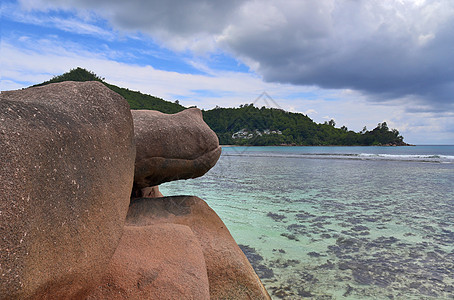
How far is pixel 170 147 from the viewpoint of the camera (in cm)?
398

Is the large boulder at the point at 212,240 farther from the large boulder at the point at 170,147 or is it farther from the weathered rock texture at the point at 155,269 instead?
the weathered rock texture at the point at 155,269

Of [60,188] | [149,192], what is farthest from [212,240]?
[60,188]

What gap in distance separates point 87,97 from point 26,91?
1.91 ft

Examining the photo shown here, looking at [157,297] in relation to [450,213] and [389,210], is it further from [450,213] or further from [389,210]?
[450,213]

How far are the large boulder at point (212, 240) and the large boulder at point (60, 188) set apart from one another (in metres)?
1.25

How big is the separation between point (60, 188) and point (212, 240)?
7.26 ft

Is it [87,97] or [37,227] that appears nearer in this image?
[37,227]

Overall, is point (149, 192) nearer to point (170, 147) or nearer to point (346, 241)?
point (170, 147)

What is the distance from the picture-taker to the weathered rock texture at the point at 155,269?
234cm

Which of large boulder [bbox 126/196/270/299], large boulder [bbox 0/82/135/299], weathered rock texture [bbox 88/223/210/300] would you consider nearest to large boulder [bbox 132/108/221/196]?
large boulder [bbox 126/196/270/299]

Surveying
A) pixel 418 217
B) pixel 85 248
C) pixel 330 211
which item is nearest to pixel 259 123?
pixel 85 248

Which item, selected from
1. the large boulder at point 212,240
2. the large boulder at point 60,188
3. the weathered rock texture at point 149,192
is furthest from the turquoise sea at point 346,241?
the large boulder at point 60,188

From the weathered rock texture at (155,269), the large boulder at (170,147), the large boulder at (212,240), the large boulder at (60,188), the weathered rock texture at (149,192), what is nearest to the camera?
the large boulder at (60,188)

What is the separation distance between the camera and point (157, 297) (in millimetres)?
2348
